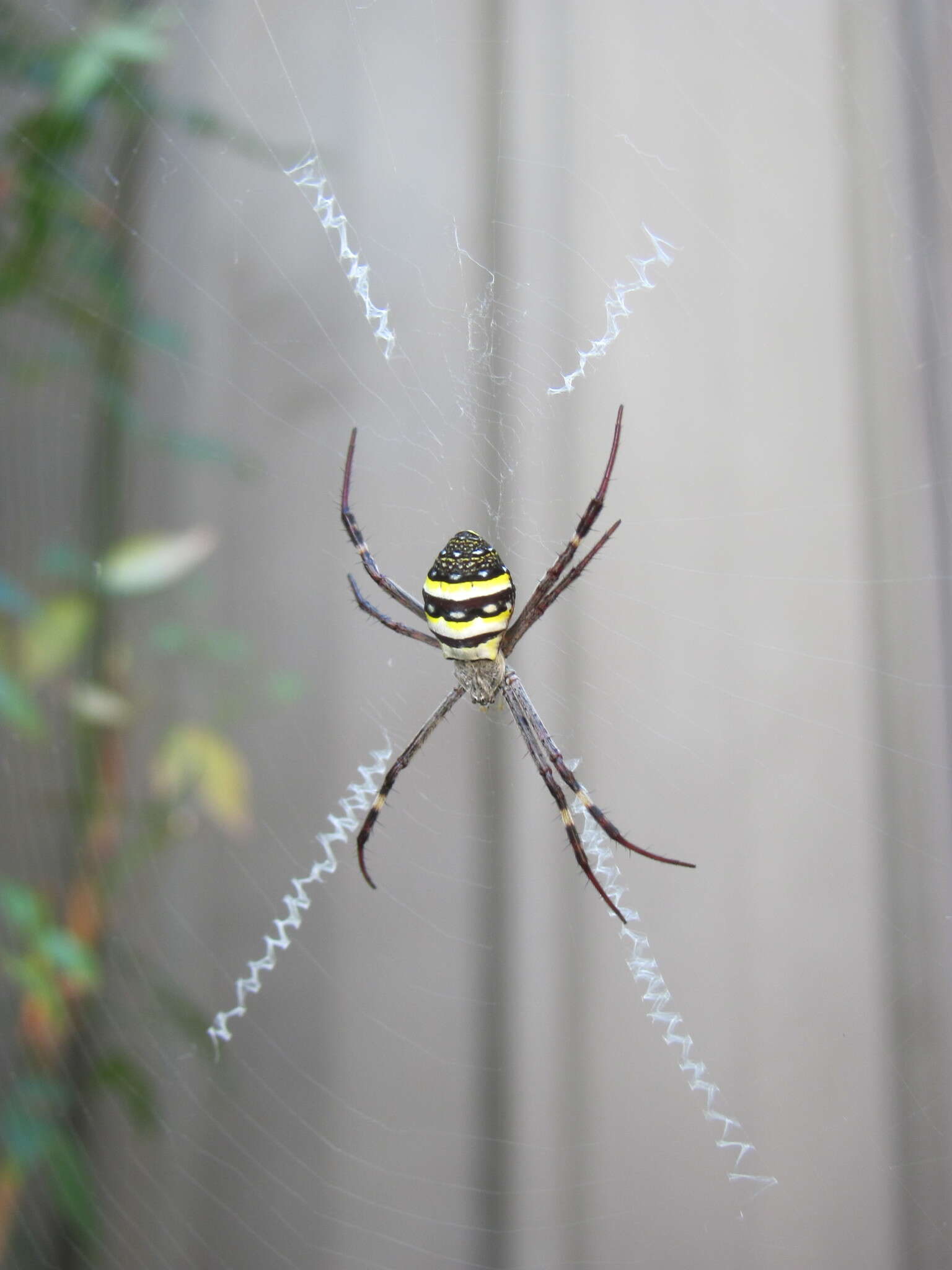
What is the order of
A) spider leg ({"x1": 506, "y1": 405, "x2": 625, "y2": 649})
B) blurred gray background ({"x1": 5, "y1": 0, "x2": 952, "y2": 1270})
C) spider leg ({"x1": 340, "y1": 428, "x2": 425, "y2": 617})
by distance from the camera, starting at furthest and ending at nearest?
blurred gray background ({"x1": 5, "y1": 0, "x2": 952, "y2": 1270}), spider leg ({"x1": 340, "y1": 428, "x2": 425, "y2": 617}), spider leg ({"x1": 506, "y1": 405, "x2": 625, "y2": 649})

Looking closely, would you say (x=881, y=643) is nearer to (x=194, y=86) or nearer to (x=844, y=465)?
(x=844, y=465)

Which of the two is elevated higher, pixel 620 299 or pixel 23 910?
pixel 620 299

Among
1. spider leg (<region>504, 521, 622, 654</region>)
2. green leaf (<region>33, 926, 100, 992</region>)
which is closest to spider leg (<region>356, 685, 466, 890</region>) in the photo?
spider leg (<region>504, 521, 622, 654</region>)

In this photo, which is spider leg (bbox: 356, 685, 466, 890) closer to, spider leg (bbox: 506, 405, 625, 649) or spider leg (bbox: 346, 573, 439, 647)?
spider leg (bbox: 346, 573, 439, 647)

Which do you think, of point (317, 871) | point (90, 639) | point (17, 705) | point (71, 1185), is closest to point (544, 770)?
point (317, 871)

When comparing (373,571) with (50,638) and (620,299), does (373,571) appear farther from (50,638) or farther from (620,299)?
(620,299)

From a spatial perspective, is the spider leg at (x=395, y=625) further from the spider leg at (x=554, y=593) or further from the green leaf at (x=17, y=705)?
the green leaf at (x=17, y=705)

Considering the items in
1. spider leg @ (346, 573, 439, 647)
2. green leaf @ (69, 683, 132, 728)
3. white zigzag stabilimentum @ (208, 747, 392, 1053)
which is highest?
spider leg @ (346, 573, 439, 647)

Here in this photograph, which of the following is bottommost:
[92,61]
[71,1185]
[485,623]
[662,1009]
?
[71,1185]
